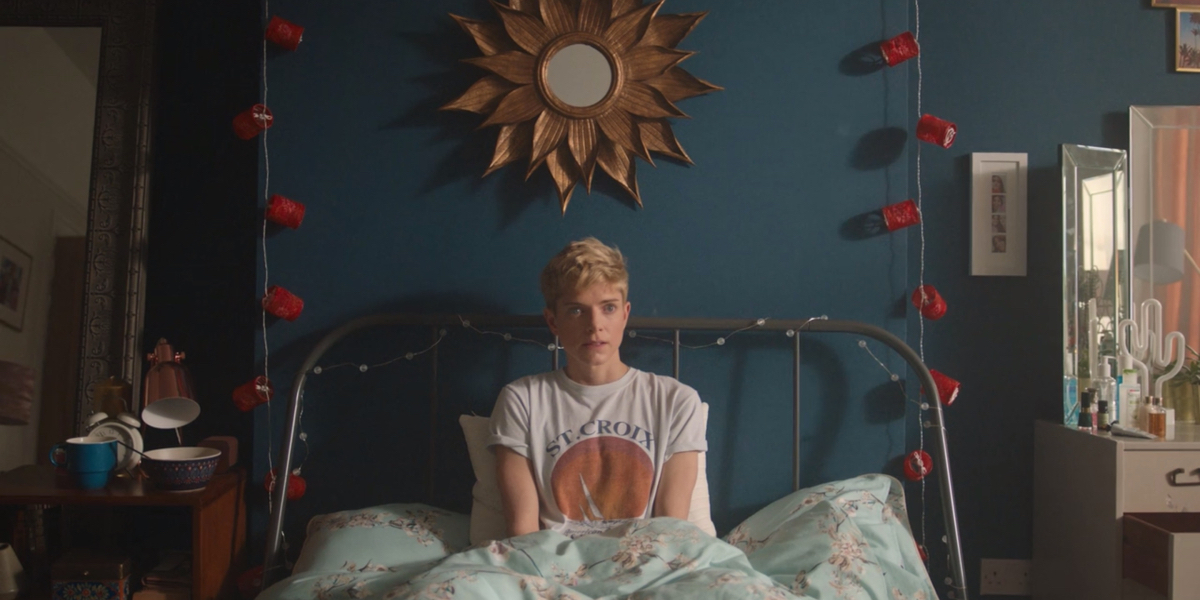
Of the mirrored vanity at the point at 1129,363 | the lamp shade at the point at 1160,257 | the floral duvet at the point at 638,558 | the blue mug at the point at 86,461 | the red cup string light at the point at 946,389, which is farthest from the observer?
the lamp shade at the point at 1160,257

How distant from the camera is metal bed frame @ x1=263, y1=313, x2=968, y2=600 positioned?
1.93m

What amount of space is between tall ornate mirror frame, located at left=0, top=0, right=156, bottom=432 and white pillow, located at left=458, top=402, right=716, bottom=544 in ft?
3.04

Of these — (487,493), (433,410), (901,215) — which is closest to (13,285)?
(433,410)

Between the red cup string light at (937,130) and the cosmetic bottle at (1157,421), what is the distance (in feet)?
2.82

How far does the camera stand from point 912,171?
2.49 metres

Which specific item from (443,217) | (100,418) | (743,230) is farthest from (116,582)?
(743,230)

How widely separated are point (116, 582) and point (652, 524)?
1.22m

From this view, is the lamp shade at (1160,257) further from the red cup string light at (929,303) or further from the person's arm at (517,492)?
the person's arm at (517,492)

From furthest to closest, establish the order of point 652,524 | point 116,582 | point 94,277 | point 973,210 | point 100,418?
point 973,210, point 94,277, point 100,418, point 116,582, point 652,524

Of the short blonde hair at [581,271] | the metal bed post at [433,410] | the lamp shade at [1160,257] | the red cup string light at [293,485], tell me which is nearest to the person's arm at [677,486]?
the short blonde hair at [581,271]

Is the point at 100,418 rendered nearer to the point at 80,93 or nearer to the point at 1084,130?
the point at 80,93

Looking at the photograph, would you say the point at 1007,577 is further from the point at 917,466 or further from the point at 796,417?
the point at 796,417

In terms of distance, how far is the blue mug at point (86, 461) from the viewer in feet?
6.18

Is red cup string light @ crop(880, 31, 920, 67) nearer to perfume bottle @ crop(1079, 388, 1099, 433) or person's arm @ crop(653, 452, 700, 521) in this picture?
perfume bottle @ crop(1079, 388, 1099, 433)
